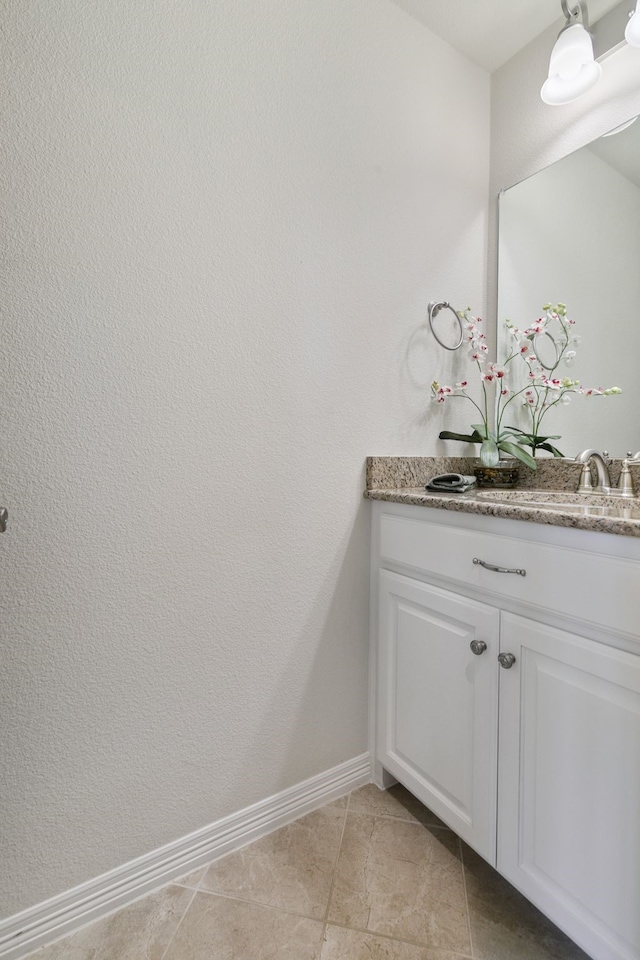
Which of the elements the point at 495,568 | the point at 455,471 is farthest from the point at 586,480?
the point at 495,568

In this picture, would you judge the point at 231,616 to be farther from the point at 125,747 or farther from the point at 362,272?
the point at 362,272

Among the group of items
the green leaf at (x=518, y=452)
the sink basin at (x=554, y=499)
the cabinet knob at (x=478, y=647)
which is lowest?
the cabinet knob at (x=478, y=647)

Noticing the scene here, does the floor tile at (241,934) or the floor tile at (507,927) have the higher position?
the floor tile at (241,934)

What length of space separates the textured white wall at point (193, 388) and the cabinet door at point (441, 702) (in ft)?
0.41

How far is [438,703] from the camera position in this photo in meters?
1.10

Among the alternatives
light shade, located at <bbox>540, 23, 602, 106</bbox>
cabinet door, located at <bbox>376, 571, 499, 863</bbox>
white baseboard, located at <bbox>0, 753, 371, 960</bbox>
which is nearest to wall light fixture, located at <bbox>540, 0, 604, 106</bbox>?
light shade, located at <bbox>540, 23, 602, 106</bbox>

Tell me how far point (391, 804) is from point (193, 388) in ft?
4.05

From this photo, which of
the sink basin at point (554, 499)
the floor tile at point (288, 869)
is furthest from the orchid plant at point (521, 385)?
the floor tile at point (288, 869)

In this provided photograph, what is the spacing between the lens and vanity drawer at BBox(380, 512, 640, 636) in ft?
2.42

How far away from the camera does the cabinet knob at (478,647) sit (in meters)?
0.97

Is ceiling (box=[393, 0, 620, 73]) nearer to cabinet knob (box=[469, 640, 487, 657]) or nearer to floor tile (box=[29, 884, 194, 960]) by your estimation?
cabinet knob (box=[469, 640, 487, 657])

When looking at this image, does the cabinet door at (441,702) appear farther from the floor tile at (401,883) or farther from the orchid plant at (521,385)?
the orchid plant at (521,385)

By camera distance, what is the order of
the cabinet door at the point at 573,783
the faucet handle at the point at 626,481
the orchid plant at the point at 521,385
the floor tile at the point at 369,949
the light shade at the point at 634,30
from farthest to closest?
the orchid plant at the point at 521,385, the faucet handle at the point at 626,481, the light shade at the point at 634,30, the floor tile at the point at 369,949, the cabinet door at the point at 573,783

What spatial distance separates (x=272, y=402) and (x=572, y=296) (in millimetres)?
1013
